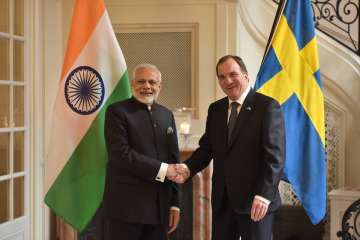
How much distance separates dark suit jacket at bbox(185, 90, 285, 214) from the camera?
2.39m

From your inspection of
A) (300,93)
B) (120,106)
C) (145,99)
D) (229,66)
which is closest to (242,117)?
(229,66)

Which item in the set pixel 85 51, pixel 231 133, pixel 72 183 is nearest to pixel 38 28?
pixel 85 51

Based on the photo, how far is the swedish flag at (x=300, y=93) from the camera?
3.18 m

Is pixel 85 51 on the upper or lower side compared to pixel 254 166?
upper

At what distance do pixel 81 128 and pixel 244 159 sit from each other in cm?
117

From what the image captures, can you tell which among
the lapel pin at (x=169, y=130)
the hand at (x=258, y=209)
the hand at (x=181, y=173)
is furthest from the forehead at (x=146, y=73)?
the hand at (x=258, y=209)

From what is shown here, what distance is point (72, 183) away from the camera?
124 inches

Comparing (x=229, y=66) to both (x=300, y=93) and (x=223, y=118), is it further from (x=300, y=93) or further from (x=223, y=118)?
(x=300, y=93)

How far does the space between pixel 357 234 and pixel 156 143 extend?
1.91 meters

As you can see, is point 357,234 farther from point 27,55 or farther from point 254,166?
point 27,55

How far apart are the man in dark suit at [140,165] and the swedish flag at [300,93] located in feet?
2.85

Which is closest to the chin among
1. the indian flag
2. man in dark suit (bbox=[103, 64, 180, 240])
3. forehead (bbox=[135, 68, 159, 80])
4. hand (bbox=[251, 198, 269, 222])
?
man in dark suit (bbox=[103, 64, 180, 240])

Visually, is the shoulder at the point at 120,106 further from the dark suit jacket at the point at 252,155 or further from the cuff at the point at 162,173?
the dark suit jacket at the point at 252,155

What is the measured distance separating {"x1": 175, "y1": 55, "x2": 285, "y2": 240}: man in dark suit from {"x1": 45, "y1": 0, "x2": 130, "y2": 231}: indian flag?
0.89 metres
